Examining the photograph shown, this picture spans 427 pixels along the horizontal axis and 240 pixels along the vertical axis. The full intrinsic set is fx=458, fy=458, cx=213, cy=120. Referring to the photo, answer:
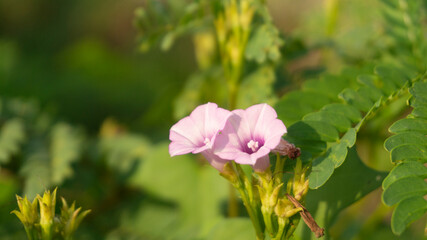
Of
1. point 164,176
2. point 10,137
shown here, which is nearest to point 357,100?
point 164,176

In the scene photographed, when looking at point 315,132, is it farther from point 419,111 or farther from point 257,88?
point 257,88

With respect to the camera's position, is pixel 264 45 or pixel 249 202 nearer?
pixel 249 202

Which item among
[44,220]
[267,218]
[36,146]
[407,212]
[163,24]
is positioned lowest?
[407,212]

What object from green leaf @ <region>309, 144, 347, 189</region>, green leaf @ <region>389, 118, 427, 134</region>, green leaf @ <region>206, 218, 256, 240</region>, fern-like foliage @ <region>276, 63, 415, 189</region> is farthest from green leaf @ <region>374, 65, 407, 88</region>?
green leaf @ <region>206, 218, 256, 240</region>

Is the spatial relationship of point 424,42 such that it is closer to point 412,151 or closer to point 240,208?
point 412,151

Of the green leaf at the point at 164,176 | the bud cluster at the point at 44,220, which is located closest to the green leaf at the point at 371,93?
the bud cluster at the point at 44,220

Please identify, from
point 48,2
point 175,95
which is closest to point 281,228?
point 175,95

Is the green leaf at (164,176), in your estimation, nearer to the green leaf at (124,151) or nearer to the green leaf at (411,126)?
the green leaf at (124,151)
